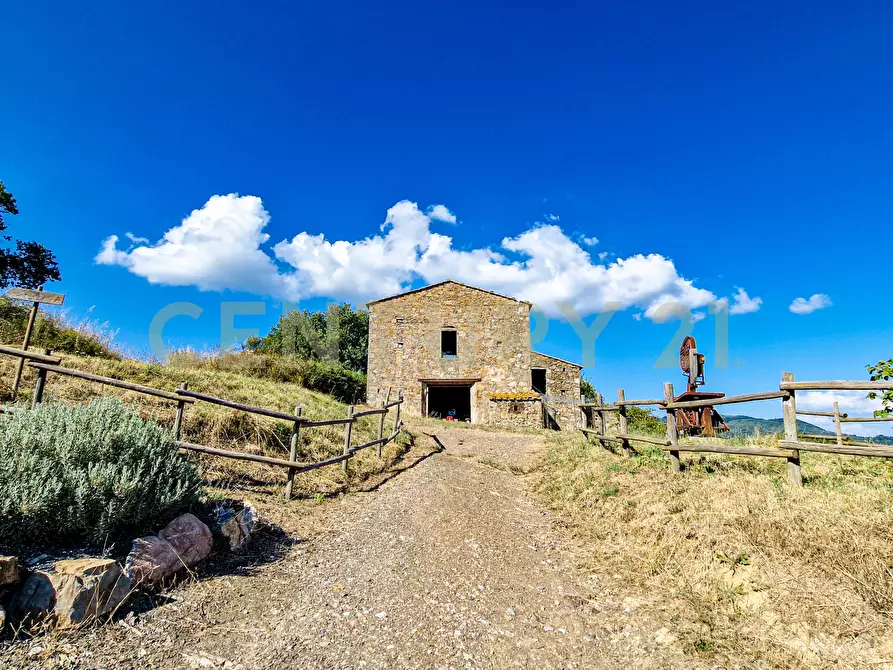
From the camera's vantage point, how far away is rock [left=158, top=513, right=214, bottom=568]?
397 centimetres

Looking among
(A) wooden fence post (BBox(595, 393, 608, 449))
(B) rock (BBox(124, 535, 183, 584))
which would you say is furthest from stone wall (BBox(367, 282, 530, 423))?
(B) rock (BBox(124, 535, 183, 584))

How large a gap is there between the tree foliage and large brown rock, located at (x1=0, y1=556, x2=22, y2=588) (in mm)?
31994

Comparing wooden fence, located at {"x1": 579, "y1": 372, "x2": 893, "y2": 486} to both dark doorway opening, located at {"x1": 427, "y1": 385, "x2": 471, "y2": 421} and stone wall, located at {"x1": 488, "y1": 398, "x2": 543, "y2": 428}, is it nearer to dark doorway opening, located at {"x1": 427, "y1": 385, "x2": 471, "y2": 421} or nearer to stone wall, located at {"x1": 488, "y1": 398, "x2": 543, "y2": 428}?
stone wall, located at {"x1": 488, "y1": 398, "x2": 543, "y2": 428}

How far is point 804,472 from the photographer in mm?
6023

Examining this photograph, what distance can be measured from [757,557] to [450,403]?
1938 cm

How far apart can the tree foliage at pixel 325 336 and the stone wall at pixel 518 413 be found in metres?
19.0

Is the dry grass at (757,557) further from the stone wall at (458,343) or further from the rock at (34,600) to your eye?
the stone wall at (458,343)

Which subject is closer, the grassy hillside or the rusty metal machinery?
the grassy hillside

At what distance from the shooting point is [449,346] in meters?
20.8

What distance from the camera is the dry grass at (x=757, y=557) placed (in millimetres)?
3189

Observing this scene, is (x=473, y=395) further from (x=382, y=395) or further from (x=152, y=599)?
(x=152, y=599)

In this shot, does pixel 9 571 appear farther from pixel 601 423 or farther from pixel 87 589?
pixel 601 423

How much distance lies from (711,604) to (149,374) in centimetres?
988

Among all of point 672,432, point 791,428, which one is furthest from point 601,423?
point 791,428
